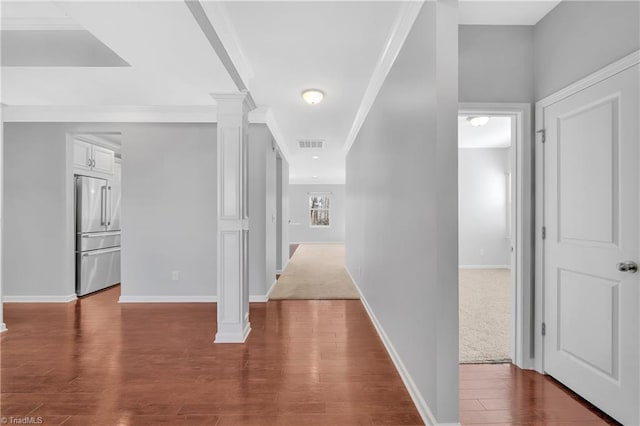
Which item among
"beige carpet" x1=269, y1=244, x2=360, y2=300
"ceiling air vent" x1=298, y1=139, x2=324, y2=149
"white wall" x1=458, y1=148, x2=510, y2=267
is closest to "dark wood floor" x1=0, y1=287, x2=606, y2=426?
"beige carpet" x1=269, y1=244, x2=360, y2=300

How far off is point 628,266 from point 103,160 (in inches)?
248

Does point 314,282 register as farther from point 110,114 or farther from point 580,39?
point 580,39

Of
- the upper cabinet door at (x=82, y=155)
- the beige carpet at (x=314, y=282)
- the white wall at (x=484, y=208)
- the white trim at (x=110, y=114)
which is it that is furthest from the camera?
the white wall at (x=484, y=208)

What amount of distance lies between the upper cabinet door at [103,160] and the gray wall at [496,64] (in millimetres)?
5236

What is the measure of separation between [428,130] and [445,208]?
0.46 metres

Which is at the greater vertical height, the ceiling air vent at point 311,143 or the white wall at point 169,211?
the ceiling air vent at point 311,143

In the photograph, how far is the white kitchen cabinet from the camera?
451 cm

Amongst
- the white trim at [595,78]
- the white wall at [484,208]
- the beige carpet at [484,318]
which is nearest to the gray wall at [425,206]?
the beige carpet at [484,318]

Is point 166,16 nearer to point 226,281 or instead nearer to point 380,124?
point 380,124

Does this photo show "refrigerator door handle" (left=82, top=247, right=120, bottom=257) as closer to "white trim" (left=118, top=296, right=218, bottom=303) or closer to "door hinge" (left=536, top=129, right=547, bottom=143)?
"white trim" (left=118, top=296, right=218, bottom=303)

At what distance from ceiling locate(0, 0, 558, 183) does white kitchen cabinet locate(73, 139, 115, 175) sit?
0.71 m

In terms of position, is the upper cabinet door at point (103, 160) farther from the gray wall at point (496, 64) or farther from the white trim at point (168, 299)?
the gray wall at point (496, 64)

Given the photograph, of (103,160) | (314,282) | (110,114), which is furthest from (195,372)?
(103,160)

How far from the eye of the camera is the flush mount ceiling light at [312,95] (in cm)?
354
